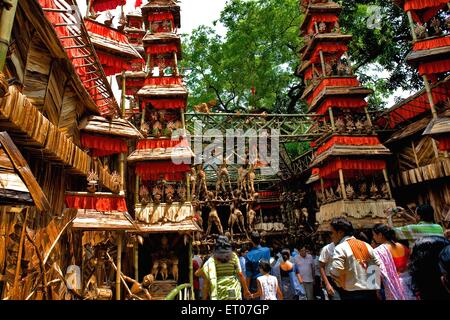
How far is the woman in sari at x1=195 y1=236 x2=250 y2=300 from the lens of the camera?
15.7 feet

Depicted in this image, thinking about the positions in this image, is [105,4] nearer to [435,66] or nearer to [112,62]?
[112,62]

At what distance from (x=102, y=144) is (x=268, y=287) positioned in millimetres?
5998

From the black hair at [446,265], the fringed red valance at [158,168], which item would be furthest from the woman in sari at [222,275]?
the fringed red valance at [158,168]

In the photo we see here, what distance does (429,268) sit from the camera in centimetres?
389

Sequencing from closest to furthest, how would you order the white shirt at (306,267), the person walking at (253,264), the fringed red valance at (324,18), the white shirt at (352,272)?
the white shirt at (352,272) → the person walking at (253,264) → the white shirt at (306,267) → the fringed red valance at (324,18)

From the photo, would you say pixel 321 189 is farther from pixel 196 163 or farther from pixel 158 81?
pixel 158 81

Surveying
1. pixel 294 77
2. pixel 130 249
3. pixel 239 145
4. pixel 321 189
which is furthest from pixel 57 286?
pixel 294 77

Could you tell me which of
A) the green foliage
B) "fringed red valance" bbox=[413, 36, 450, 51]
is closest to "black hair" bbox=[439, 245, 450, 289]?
"fringed red valance" bbox=[413, 36, 450, 51]

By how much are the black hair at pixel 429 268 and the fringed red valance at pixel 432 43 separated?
42.9 feet

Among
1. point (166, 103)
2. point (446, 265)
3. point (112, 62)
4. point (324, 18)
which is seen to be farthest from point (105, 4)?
point (446, 265)

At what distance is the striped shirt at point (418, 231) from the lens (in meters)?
4.63

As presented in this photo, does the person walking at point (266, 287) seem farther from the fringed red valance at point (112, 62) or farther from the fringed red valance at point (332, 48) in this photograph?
the fringed red valance at point (332, 48)

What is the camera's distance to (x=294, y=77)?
2809 centimetres
